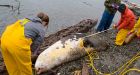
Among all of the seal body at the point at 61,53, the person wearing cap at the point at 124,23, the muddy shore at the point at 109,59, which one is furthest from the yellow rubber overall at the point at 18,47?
the person wearing cap at the point at 124,23

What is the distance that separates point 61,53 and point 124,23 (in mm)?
2885

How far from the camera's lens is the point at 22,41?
7.58m

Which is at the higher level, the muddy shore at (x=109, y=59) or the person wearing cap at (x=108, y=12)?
the person wearing cap at (x=108, y=12)

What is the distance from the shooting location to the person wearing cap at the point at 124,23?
1143cm

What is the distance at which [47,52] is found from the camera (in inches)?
393

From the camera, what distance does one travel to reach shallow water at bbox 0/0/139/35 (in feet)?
66.5

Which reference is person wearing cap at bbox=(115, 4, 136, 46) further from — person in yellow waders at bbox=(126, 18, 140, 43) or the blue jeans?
the blue jeans

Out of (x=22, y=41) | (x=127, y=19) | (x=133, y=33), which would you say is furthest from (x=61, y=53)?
(x=133, y=33)

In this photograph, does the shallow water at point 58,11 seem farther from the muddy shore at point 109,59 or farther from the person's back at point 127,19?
the person's back at point 127,19

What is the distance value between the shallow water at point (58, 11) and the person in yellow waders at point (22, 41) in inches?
415

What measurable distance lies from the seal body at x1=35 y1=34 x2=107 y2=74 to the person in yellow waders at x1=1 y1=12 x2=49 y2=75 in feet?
4.98

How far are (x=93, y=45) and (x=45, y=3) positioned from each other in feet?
46.2

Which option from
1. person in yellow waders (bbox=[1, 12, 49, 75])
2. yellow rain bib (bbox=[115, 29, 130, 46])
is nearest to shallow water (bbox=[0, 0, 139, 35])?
yellow rain bib (bbox=[115, 29, 130, 46])

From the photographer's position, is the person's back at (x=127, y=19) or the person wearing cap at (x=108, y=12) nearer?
the person's back at (x=127, y=19)
